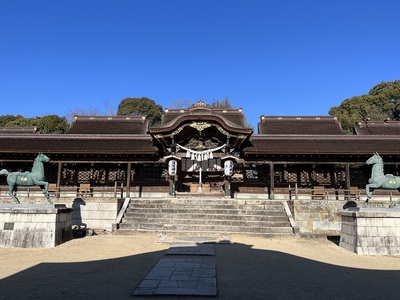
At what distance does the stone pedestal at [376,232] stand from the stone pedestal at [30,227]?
9.35 m

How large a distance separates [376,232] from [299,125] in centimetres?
1518

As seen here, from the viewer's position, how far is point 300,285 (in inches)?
210

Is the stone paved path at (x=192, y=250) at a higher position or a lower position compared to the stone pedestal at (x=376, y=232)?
lower

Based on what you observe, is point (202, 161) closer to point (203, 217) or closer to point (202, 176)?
point (202, 176)

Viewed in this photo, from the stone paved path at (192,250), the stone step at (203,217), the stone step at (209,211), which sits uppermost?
the stone step at (209,211)

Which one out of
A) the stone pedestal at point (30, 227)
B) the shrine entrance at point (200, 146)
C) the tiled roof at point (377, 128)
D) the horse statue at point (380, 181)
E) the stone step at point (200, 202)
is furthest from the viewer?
the tiled roof at point (377, 128)

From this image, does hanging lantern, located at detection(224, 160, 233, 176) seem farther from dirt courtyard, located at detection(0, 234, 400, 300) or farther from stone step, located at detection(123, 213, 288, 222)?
dirt courtyard, located at detection(0, 234, 400, 300)

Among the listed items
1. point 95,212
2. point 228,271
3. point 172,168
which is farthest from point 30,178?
point 228,271

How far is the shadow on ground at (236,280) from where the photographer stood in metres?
4.71

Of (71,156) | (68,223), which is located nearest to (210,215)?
(68,223)

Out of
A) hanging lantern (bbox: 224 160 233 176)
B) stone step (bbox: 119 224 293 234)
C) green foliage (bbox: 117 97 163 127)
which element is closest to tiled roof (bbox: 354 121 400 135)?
hanging lantern (bbox: 224 160 233 176)

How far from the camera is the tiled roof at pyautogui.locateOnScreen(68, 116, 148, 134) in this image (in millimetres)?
21812

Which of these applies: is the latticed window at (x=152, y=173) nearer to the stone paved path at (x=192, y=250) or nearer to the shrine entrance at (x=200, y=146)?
the shrine entrance at (x=200, y=146)

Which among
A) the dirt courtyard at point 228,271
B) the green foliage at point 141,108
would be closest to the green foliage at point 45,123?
the green foliage at point 141,108
